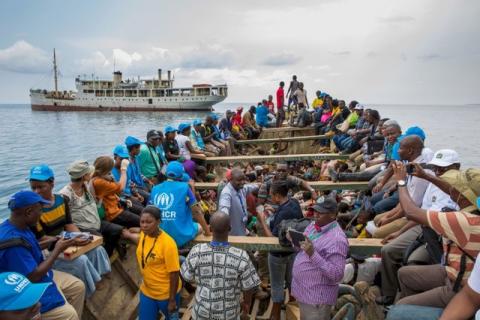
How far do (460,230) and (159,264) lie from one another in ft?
8.42

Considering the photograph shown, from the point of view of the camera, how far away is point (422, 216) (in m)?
2.65

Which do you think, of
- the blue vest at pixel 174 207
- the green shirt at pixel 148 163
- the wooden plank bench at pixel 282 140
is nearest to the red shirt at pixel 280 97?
the wooden plank bench at pixel 282 140

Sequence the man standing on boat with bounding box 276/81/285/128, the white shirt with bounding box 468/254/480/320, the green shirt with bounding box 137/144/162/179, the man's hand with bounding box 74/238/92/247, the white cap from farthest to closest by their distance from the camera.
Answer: the man standing on boat with bounding box 276/81/285/128
the green shirt with bounding box 137/144/162/179
the white cap
the man's hand with bounding box 74/238/92/247
the white shirt with bounding box 468/254/480/320

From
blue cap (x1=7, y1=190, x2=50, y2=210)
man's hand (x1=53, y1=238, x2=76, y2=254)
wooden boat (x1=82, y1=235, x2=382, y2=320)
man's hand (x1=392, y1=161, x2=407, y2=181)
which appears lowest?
wooden boat (x1=82, y1=235, x2=382, y2=320)

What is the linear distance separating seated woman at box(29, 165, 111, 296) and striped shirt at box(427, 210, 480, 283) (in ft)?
10.6

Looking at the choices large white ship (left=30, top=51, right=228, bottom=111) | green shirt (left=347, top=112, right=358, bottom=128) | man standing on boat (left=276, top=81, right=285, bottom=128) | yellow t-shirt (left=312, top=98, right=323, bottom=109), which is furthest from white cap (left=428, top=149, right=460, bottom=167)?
large white ship (left=30, top=51, right=228, bottom=111)

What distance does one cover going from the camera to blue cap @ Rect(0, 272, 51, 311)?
194 centimetres

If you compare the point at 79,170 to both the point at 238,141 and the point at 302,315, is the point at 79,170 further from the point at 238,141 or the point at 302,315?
the point at 238,141

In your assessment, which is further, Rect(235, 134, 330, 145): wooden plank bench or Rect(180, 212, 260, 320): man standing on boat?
Rect(235, 134, 330, 145): wooden plank bench

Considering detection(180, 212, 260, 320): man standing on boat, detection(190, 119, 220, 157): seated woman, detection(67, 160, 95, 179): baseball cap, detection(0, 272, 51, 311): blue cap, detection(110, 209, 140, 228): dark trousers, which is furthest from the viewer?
detection(190, 119, 220, 157): seated woman

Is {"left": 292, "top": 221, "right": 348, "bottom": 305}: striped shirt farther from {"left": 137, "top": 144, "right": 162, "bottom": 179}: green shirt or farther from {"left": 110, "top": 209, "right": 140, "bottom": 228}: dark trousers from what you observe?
{"left": 137, "top": 144, "right": 162, "bottom": 179}: green shirt

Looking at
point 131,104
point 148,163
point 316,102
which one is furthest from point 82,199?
point 131,104

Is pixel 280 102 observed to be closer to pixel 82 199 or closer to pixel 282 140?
pixel 282 140

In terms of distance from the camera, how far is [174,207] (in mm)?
3988
